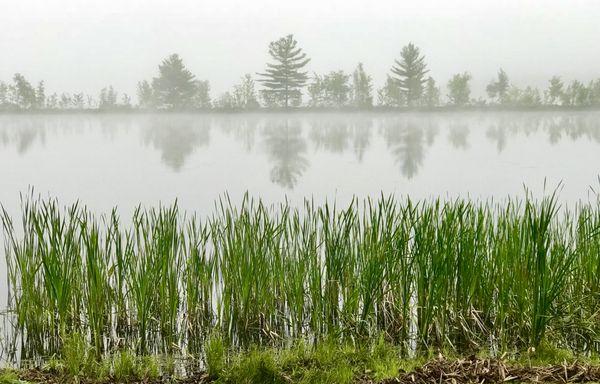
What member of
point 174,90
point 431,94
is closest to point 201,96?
point 174,90

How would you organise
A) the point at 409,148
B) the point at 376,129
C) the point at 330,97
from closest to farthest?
1. the point at 409,148
2. the point at 376,129
3. the point at 330,97

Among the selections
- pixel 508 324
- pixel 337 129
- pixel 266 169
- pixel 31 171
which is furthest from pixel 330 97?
pixel 508 324

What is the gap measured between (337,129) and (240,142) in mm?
9269

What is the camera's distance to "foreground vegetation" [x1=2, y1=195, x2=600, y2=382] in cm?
355

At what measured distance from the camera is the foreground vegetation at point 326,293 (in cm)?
355

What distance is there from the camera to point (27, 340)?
12.5 ft

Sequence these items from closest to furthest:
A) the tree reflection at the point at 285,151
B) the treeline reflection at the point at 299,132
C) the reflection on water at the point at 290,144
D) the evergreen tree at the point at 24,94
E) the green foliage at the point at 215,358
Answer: the green foliage at the point at 215,358, the tree reflection at the point at 285,151, the reflection on water at the point at 290,144, the treeline reflection at the point at 299,132, the evergreen tree at the point at 24,94

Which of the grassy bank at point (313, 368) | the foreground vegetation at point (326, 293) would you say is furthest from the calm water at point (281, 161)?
the grassy bank at point (313, 368)

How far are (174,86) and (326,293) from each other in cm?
3434

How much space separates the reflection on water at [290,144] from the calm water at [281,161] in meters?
0.06

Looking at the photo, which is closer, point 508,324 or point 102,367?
point 102,367

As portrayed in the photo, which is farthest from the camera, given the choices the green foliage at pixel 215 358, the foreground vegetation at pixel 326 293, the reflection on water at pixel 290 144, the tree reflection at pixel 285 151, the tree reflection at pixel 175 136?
the tree reflection at pixel 175 136

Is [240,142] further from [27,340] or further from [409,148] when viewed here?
[27,340]

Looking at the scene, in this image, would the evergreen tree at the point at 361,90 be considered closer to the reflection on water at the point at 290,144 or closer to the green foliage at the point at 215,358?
the reflection on water at the point at 290,144
